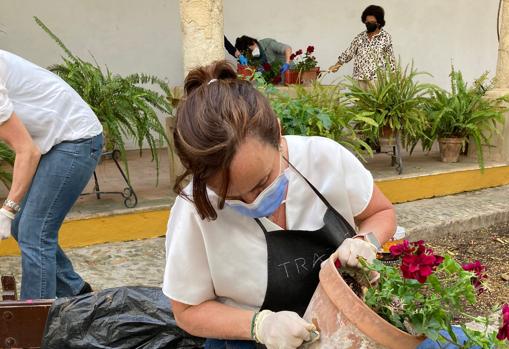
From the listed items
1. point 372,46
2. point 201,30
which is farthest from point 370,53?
point 201,30

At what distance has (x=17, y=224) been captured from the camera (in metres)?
2.65

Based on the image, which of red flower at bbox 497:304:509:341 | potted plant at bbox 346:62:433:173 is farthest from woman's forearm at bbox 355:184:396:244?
potted plant at bbox 346:62:433:173

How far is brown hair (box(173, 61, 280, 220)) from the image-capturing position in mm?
1211

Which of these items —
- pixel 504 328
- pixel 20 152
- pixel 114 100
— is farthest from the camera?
pixel 114 100

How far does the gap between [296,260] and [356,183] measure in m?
0.28

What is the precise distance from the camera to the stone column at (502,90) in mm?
5750

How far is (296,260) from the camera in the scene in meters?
1.46

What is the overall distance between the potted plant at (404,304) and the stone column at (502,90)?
492cm

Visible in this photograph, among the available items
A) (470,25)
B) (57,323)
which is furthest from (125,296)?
(470,25)

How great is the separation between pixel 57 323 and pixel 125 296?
23 centimetres

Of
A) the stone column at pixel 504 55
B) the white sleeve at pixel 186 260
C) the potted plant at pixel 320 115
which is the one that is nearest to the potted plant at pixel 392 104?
the potted plant at pixel 320 115

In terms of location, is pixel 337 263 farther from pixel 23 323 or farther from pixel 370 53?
pixel 370 53

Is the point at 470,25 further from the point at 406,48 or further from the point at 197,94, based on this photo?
the point at 197,94

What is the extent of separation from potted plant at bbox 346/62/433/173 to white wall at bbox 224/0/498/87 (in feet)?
7.34
